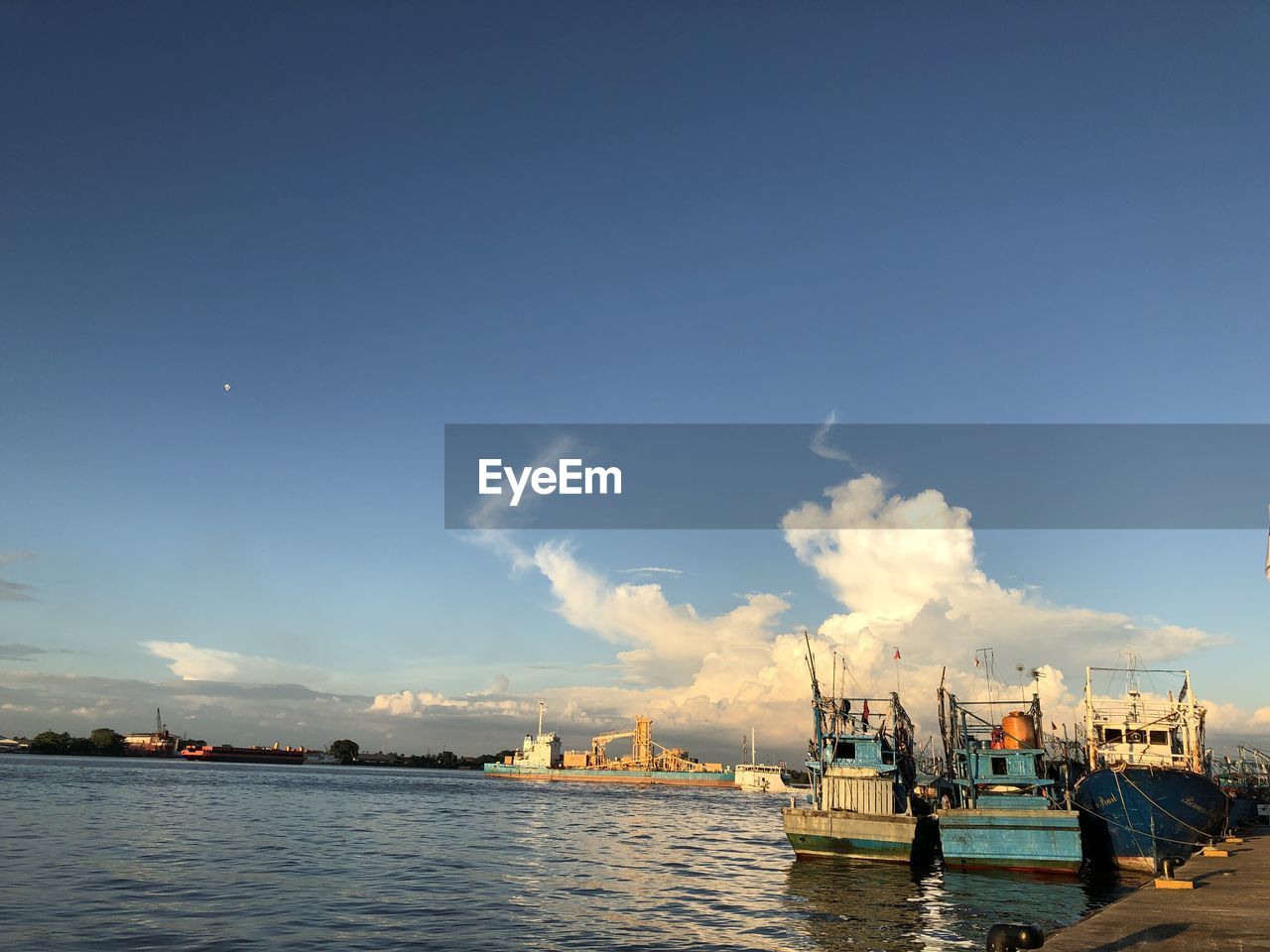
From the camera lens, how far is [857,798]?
49.1 metres

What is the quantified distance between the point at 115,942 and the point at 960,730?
43220 mm

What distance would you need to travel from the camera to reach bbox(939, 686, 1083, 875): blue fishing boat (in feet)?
140

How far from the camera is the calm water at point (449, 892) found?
1128 inches

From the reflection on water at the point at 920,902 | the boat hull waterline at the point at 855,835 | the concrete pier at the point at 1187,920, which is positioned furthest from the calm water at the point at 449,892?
the concrete pier at the point at 1187,920

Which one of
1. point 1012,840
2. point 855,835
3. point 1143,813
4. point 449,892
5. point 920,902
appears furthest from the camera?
point 855,835

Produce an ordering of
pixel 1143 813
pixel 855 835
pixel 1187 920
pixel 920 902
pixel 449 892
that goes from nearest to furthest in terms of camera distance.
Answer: pixel 1187 920
pixel 920 902
pixel 449 892
pixel 1143 813
pixel 855 835

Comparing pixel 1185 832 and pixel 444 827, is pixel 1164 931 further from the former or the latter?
pixel 444 827

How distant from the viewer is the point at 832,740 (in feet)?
168

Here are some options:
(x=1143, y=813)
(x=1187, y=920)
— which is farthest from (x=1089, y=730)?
(x=1187, y=920)

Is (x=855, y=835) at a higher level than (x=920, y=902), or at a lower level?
higher

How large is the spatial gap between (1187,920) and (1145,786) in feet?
76.4

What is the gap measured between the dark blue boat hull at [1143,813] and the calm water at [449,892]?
5.53 meters

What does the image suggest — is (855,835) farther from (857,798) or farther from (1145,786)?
(1145,786)

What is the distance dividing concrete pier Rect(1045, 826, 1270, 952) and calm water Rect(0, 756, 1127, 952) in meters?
5.53
